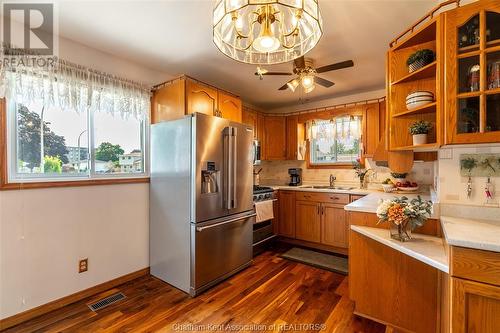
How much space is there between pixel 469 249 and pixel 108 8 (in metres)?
2.66

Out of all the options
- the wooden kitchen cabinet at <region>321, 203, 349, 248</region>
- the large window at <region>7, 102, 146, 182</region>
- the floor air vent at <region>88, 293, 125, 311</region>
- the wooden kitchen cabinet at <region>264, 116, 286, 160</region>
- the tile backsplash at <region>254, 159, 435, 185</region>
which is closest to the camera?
the large window at <region>7, 102, 146, 182</region>

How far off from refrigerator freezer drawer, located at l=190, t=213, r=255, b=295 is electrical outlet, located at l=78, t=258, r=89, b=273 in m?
1.04

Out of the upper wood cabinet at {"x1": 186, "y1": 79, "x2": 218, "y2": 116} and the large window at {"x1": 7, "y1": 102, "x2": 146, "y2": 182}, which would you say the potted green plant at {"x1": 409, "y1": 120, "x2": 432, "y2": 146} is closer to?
the upper wood cabinet at {"x1": 186, "y1": 79, "x2": 218, "y2": 116}

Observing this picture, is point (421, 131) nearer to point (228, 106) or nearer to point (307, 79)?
point (307, 79)

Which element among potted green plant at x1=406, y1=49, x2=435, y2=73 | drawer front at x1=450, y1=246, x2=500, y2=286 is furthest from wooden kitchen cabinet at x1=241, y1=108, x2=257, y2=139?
drawer front at x1=450, y1=246, x2=500, y2=286

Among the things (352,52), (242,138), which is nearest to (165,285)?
(242,138)

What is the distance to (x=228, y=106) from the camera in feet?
10.0

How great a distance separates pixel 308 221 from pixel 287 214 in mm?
365

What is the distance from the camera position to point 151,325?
1850mm

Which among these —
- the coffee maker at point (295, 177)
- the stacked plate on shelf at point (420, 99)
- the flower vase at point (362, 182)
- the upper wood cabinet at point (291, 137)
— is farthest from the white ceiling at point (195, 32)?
the coffee maker at point (295, 177)

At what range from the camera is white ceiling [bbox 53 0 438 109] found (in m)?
1.72

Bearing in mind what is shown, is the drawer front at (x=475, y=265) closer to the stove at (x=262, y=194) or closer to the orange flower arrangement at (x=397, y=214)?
the orange flower arrangement at (x=397, y=214)

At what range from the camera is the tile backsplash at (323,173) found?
318 cm

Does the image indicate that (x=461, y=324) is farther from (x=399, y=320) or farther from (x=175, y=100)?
(x=175, y=100)
